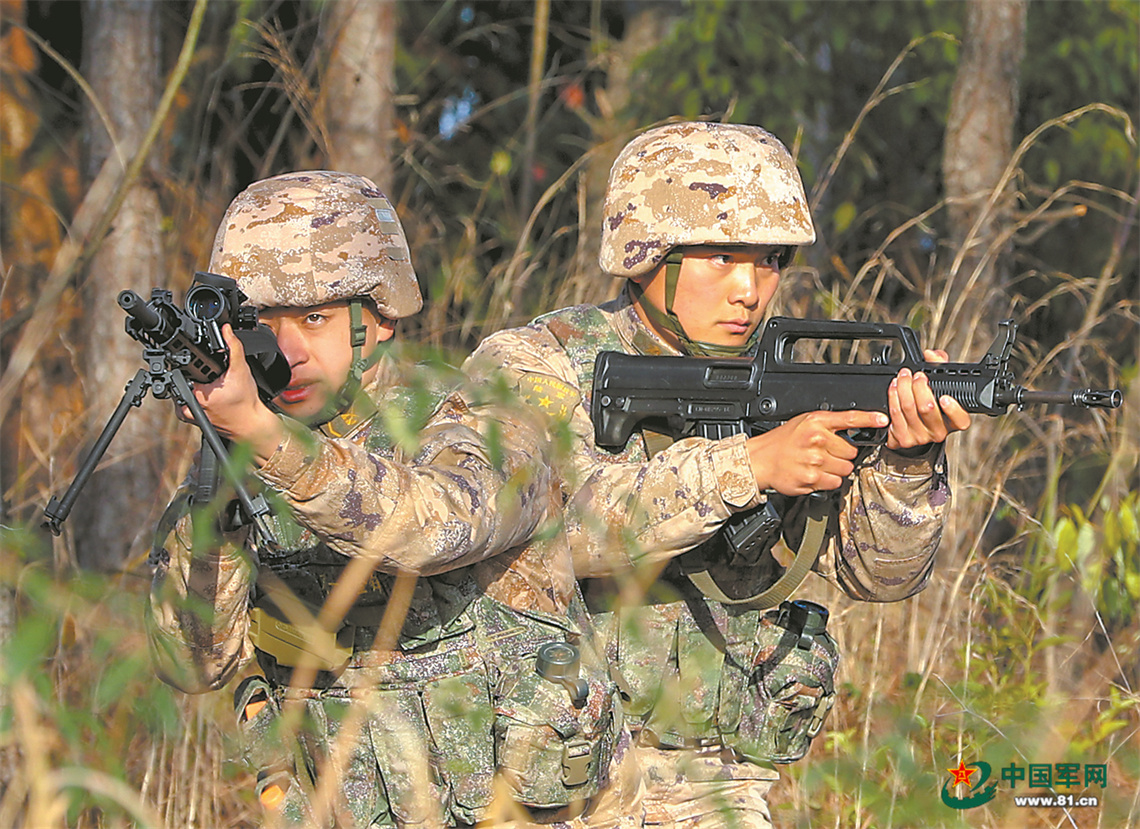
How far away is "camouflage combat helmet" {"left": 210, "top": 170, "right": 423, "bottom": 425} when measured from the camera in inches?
101

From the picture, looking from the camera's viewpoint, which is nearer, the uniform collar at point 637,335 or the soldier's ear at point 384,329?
the soldier's ear at point 384,329

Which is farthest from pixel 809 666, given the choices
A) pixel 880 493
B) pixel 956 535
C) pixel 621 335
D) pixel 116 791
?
pixel 116 791

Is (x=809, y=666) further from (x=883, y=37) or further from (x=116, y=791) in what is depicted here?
(x=883, y=37)

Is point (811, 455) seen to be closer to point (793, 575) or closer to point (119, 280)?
point (793, 575)

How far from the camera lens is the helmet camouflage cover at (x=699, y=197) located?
306cm

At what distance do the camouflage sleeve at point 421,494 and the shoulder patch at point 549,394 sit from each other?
1.84 ft

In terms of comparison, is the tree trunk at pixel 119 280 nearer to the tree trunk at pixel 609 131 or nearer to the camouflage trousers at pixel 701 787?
the tree trunk at pixel 609 131

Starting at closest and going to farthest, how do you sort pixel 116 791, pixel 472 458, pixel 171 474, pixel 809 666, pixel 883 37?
pixel 116 791
pixel 472 458
pixel 809 666
pixel 171 474
pixel 883 37

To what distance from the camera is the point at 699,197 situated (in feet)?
10.1

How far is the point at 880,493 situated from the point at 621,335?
2.33 ft

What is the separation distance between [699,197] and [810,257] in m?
4.06

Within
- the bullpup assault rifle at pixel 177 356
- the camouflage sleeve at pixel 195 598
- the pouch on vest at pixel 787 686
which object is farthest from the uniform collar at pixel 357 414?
the pouch on vest at pixel 787 686

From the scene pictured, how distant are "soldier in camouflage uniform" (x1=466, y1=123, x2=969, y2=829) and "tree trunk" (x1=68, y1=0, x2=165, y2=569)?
231 centimetres

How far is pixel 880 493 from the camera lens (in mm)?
2906
